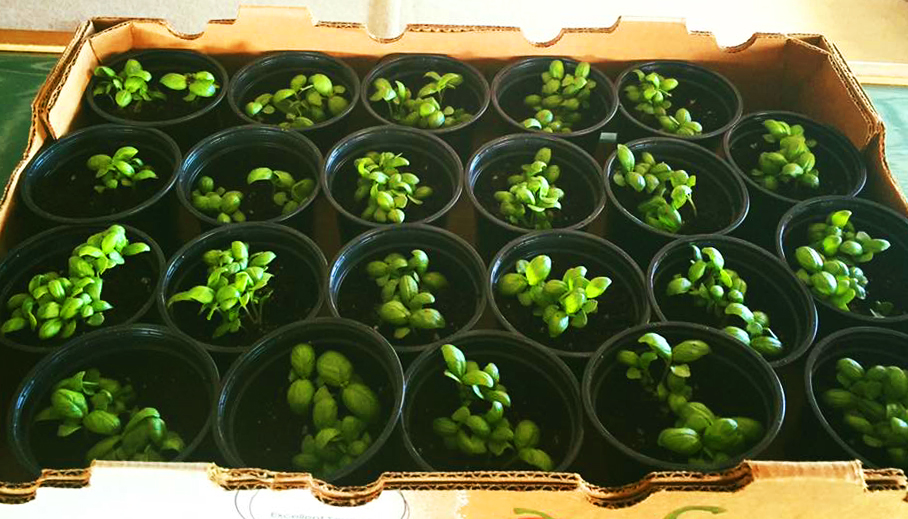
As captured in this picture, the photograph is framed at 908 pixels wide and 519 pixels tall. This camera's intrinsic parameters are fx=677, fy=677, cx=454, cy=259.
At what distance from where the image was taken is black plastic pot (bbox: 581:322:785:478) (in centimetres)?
98

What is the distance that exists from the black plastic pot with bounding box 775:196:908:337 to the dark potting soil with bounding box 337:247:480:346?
21.3 inches

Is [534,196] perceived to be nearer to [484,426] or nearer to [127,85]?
[484,426]

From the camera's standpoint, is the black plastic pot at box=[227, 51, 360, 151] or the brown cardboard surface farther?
the black plastic pot at box=[227, 51, 360, 151]

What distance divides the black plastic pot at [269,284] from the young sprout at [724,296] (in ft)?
1.95

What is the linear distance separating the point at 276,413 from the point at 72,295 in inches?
14.0

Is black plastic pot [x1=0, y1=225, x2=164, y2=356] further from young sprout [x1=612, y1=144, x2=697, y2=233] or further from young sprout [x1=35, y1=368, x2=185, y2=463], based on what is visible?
Result: young sprout [x1=612, y1=144, x2=697, y2=233]

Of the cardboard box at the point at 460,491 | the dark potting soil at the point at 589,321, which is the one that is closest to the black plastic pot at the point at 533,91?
the dark potting soil at the point at 589,321

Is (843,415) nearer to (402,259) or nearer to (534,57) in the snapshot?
(402,259)

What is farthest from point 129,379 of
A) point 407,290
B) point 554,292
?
point 554,292

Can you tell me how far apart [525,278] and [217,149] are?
655 mm

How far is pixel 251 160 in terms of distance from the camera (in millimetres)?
1327

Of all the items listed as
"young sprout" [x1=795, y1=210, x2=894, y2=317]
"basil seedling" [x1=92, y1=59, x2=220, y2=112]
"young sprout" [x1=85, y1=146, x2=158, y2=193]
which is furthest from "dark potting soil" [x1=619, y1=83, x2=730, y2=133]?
"young sprout" [x1=85, y1=146, x2=158, y2=193]

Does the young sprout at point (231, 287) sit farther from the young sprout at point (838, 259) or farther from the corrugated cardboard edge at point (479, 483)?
the young sprout at point (838, 259)

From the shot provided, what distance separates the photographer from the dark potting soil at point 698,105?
56.0 inches
